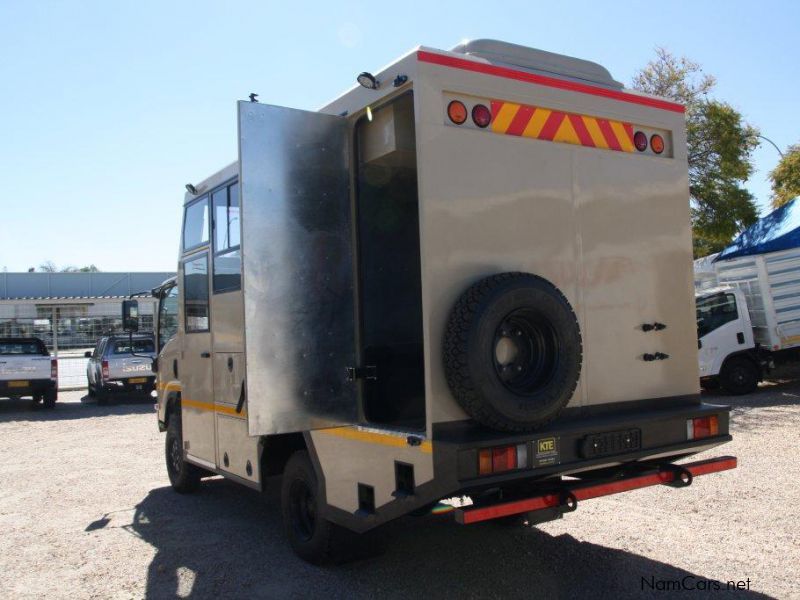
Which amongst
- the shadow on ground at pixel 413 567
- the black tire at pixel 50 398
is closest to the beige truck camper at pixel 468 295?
the shadow on ground at pixel 413 567

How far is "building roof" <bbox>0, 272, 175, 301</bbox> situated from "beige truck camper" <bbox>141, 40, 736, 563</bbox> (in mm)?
34826

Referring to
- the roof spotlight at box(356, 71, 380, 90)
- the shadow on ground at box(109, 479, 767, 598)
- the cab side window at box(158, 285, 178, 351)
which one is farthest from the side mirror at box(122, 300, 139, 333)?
the roof spotlight at box(356, 71, 380, 90)

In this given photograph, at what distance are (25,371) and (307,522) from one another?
46.8ft

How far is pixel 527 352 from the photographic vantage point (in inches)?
166

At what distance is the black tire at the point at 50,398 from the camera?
17484 mm

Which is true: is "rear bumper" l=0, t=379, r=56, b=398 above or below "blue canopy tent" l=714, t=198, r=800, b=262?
below

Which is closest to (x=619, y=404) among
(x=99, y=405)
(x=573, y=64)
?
(x=573, y=64)

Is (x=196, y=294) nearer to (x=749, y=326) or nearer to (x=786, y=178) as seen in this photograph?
(x=749, y=326)

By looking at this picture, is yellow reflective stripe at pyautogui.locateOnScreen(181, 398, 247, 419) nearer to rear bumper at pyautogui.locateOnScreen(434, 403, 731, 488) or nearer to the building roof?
rear bumper at pyautogui.locateOnScreen(434, 403, 731, 488)

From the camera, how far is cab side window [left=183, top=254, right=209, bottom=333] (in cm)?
646

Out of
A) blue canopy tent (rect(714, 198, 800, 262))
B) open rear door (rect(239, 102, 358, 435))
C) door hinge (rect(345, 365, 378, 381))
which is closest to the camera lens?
open rear door (rect(239, 102, 358, 435))

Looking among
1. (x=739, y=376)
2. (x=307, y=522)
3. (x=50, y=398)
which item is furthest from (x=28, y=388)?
(x=739, y=376)

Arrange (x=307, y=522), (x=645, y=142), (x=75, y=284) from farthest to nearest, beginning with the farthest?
(x=75, y=284)
(x=307, y=522)
(x=645, y=142)

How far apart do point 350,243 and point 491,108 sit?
1214mm
